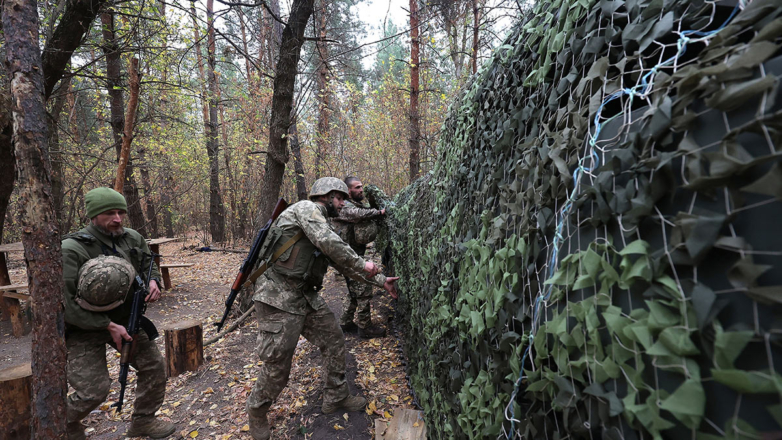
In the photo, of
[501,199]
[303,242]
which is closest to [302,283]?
[303,242]

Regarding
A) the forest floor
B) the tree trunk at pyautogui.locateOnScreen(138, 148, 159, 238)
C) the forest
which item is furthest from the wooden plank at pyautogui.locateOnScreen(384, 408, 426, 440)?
the tree trunk at pyautogui.locateOnScreen(138, 148, 159, 238)

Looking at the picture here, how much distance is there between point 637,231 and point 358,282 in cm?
463

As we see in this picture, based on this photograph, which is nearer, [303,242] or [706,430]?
[706,430]

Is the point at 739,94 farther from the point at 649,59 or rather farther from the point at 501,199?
the point at 501,199

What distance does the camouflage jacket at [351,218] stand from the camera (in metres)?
5.25

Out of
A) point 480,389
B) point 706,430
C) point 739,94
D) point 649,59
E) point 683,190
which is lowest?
point 480,389

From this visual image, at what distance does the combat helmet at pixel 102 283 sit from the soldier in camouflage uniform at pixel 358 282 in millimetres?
2937

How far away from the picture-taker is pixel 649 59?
77cm

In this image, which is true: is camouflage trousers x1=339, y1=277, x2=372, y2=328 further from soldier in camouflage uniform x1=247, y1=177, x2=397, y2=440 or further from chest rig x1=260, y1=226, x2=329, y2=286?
chest rig x1=260, y1=226, x2=329, y2=286

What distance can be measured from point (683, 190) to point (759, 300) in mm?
221

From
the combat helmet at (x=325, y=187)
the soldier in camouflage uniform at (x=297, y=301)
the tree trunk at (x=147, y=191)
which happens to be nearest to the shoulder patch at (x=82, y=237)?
the soldier in camouflage uniform at (x=297, y=301)

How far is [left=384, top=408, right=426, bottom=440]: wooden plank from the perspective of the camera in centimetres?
273

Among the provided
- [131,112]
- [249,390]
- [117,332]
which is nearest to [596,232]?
[117,332]

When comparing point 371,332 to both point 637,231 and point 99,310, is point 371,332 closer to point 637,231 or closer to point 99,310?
point 99,310
